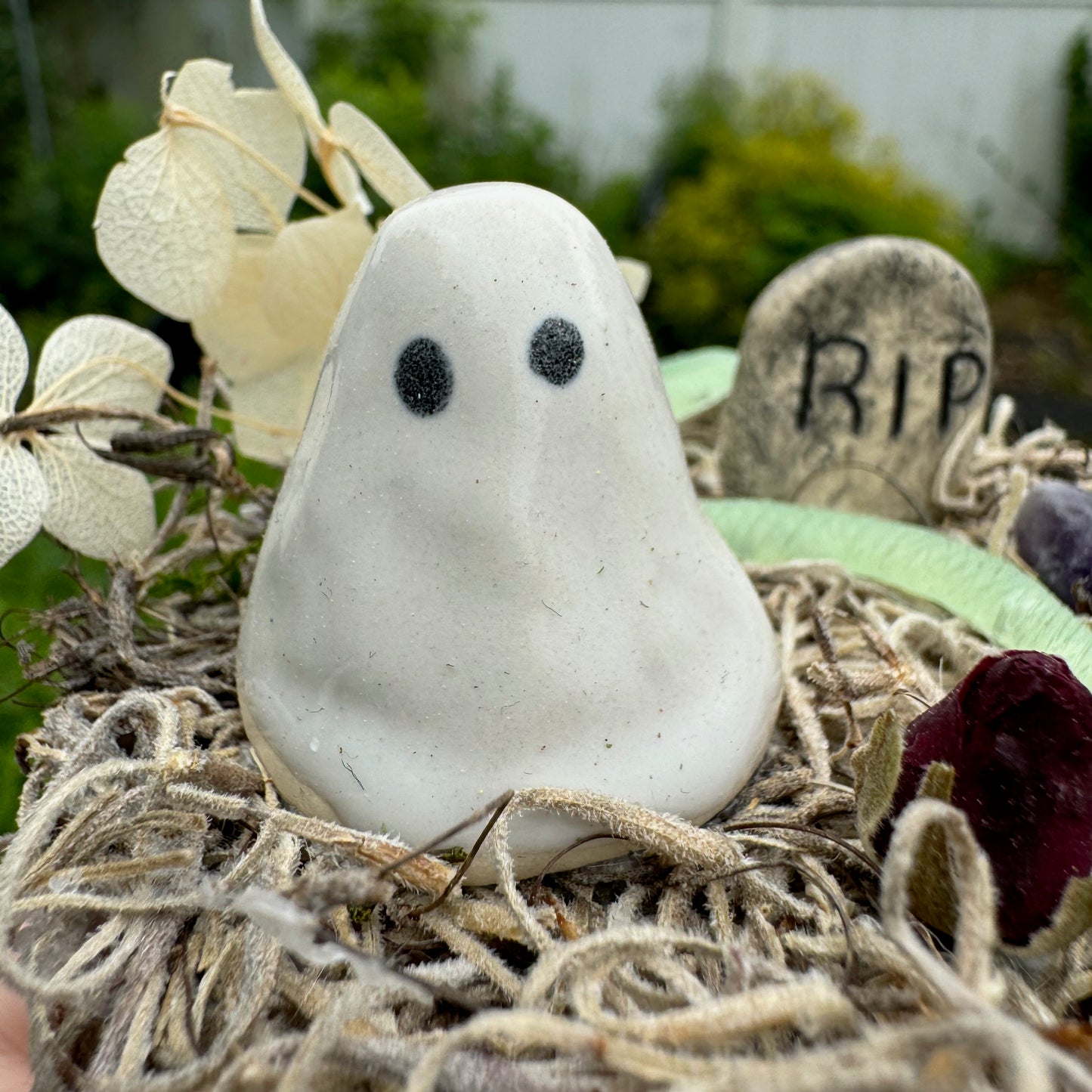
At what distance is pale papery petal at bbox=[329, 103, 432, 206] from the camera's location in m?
0.63

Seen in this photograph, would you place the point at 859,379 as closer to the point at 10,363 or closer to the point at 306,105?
the point at 306,105

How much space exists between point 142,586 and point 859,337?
594 millimetres

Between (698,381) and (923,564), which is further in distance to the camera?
(698,381)

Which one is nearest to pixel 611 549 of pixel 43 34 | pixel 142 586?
pixel 142 586

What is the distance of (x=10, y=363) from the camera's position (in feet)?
1.80

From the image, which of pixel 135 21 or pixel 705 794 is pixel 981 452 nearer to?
pixel 705 794

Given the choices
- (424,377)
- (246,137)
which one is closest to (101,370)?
(246,137)

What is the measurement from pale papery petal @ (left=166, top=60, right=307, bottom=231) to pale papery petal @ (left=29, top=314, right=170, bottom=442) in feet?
0.38

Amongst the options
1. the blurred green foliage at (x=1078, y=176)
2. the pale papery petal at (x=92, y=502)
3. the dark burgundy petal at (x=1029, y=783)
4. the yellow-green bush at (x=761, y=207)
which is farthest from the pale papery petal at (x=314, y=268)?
the blurred green foliage at (x=1078, y=176)

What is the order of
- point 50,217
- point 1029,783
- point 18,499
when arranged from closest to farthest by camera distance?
point 1029,783, point 18,499, point 50,217

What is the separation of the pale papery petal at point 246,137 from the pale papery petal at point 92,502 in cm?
20

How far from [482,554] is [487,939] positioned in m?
0.17

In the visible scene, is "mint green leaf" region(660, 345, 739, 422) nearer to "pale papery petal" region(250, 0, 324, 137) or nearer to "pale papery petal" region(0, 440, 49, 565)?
"pale papery petal" region(250, 0, 324, 137)

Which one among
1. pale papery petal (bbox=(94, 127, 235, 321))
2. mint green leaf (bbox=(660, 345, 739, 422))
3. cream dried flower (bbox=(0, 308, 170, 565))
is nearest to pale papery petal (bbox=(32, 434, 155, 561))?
cream dried flower (bbox=(0, 308, 170, 565))
